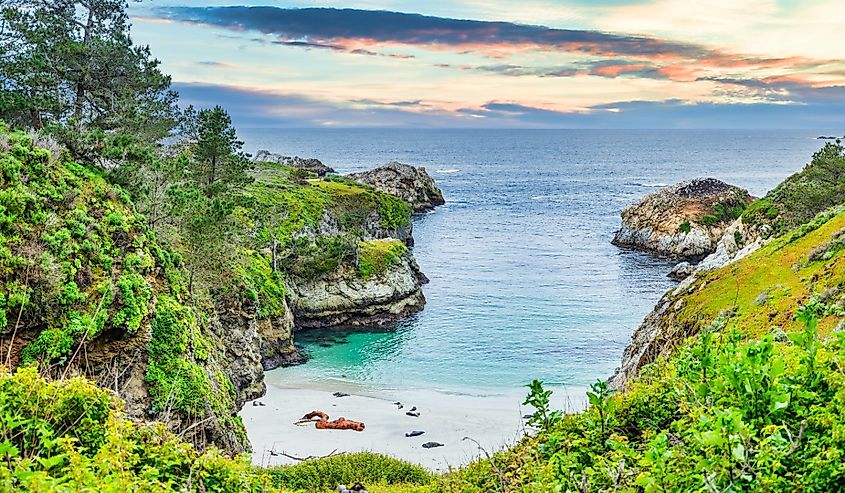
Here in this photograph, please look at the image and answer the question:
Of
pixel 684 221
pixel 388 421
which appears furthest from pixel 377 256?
pixel 684 221

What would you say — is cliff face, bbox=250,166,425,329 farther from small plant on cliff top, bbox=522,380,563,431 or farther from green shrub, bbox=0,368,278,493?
small plant on cliff top, bbox=522,380,563,431

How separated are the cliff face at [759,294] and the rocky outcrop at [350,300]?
3198 centimetres

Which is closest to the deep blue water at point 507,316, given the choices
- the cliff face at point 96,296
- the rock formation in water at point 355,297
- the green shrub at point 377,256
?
the rock formation in water at point 355,297

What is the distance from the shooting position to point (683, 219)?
3912 inches

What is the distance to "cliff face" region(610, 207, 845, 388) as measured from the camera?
1077 inches

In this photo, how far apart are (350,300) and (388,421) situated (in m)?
24.8

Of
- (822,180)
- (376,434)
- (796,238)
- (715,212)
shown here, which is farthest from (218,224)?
(715,212)

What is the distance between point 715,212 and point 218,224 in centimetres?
8124

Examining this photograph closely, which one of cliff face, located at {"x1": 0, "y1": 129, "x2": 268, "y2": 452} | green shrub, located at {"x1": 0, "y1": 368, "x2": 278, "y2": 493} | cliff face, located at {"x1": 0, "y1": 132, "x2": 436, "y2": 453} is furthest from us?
cliff face, located at {"x1": 0, "y1": 129, "x2": 268, "y2": 452}

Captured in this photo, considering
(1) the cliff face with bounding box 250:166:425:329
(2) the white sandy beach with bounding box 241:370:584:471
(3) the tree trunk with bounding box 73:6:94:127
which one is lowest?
(2) the white sandy beach with bounding box 241:370:584:471

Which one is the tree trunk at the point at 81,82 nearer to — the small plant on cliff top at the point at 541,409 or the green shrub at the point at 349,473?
the green shrub at the point at 349,473

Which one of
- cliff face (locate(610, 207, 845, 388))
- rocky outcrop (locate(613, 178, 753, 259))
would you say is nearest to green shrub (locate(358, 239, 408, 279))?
cliff face (locate(610, 207, 845, 388))

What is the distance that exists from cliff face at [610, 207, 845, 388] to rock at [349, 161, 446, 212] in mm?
105600

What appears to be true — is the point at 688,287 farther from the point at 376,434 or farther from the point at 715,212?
the point at 715,212
